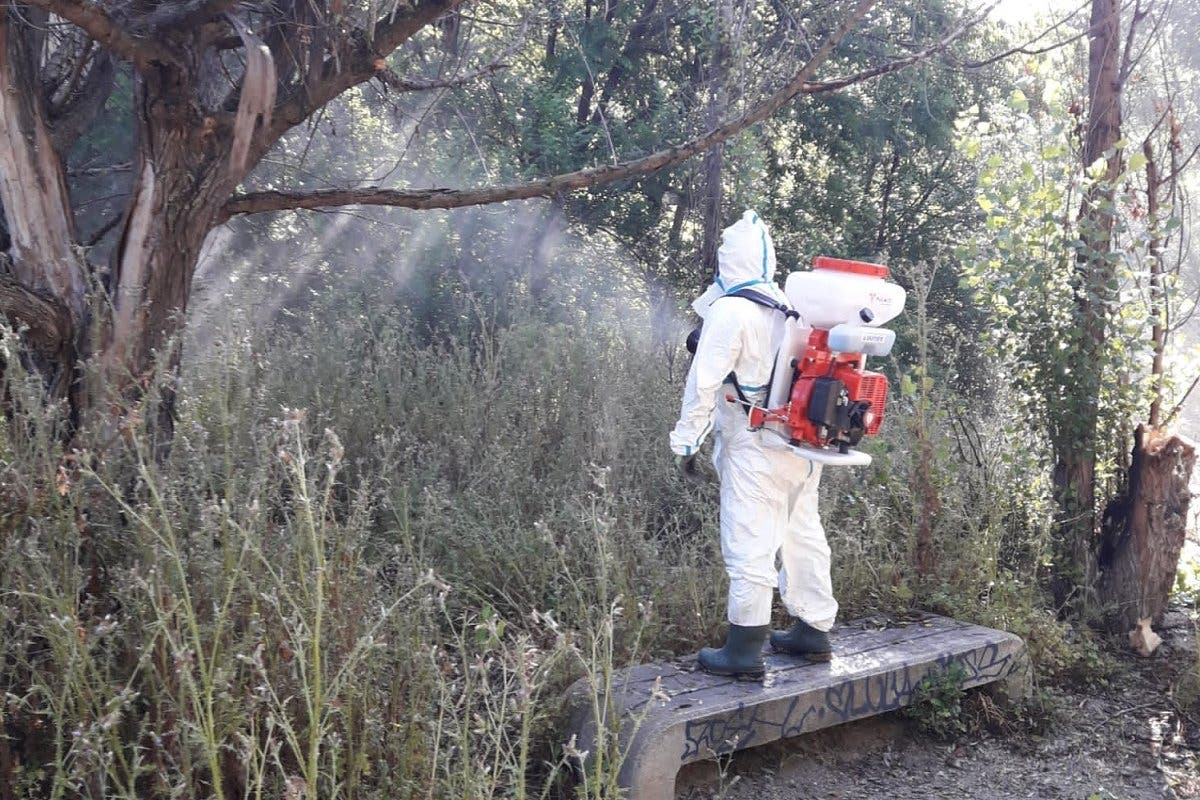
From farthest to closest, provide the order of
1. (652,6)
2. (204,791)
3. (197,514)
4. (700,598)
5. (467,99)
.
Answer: (652,6) → (467,99) → (700,598) → (197,514) → (204,791)

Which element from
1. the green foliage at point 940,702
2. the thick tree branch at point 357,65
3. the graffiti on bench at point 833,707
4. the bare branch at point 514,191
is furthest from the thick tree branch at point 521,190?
the green foliage at point 940,702

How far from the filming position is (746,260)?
459 centimetres

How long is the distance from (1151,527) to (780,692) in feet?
10.2

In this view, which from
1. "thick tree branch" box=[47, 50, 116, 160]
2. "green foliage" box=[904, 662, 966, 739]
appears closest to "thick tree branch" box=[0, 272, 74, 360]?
"thick tree branch" box=[47, 50, 116, 160]

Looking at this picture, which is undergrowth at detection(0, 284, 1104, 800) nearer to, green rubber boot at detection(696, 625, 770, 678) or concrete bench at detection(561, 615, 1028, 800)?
concrete bench at detection(561, 615, 1028, 800)

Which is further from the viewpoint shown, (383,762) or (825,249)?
(825,249)

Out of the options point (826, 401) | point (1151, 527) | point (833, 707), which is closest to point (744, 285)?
point (826, 401)

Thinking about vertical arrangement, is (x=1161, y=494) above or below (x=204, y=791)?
above

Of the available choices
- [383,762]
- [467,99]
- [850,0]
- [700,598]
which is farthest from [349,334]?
[383,762]

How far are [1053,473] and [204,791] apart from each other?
16.9 ft

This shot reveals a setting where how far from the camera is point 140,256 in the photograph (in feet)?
15.4

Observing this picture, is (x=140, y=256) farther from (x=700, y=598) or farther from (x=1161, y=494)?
(x=1161, y=494)

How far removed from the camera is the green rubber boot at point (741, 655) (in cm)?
449

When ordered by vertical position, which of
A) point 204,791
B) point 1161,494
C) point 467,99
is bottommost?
point 204,791
